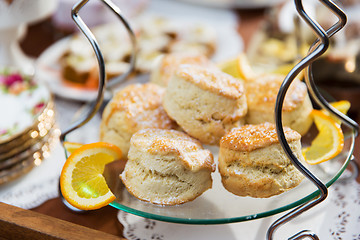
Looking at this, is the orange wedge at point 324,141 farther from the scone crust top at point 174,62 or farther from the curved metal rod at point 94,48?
the curved metal rod at point 94,48

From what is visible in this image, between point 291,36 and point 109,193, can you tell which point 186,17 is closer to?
point 291,36

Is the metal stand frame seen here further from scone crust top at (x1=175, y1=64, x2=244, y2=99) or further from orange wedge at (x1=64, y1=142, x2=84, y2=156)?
scone crust top at (x1=175, y1=64, x2=244, y2=99)

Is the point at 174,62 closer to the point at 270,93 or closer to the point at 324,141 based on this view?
the point at 270,93

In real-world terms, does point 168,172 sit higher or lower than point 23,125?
higher

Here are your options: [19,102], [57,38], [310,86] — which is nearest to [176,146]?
[310,86]

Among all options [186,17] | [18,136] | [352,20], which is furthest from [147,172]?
[186,17]

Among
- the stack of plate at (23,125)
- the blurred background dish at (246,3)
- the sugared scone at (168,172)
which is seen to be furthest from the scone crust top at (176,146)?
the blurred background dish at (246,3)

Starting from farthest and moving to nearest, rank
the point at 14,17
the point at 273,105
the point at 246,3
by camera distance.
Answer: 1. the point at 246,3
2. the point at 14,17
3. the point at 273,105
